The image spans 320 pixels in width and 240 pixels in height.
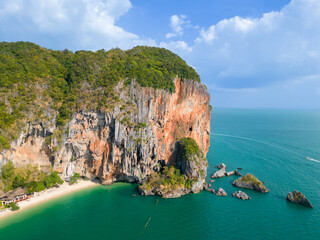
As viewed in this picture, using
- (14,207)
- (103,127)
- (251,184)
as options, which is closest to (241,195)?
(251,184)

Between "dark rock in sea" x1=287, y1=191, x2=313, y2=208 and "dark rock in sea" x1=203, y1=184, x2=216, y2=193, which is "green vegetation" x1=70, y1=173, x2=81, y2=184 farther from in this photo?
"dark rock in sea" x1=287, y1=191, x2=313, y2=208

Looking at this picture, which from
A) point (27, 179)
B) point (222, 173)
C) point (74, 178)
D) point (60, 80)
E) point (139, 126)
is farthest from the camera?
point (222, 173)

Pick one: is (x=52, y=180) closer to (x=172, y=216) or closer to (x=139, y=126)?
(x=139, y=126)

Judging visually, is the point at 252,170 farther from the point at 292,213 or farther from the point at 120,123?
the point at 120,123

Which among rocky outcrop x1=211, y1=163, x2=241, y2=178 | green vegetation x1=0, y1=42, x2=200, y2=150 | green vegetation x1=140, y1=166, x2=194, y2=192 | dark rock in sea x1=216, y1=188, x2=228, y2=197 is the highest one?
green vegetation x1=0, y1=42, x2=200, y2=150

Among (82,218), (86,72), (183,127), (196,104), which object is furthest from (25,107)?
(196,104)

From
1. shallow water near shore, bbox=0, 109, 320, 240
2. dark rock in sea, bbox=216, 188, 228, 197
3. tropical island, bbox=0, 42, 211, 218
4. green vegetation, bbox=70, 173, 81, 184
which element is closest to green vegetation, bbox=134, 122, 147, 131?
tropical island, bbox=0, 42, 211, 218
